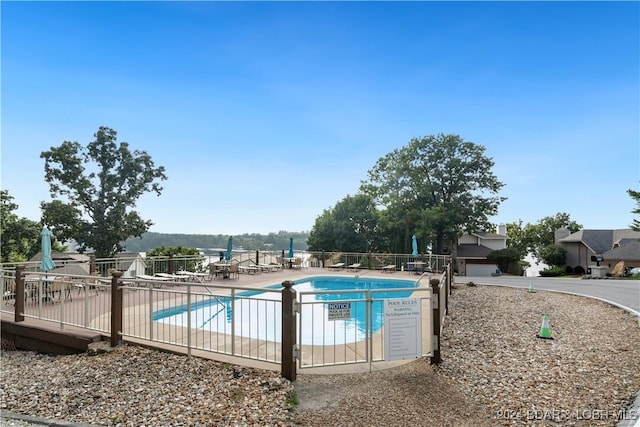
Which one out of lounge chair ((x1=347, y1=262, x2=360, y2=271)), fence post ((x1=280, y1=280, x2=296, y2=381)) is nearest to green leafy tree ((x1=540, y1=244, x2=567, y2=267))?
lounge chair ((x1=347, y1=262, x2=360, y2=271))

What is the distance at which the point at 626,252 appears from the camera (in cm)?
2983

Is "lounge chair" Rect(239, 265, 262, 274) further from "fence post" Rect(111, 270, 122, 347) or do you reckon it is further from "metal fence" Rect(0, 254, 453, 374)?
"fence post" Rect(111, 270, 122, 347)

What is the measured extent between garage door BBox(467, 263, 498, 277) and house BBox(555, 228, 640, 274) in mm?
7409

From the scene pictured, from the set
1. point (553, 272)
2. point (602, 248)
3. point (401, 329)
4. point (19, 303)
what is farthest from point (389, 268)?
point (602, 248)

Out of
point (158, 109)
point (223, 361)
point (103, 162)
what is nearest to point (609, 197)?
point (223, 361)

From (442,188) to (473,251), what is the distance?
9.77 meters

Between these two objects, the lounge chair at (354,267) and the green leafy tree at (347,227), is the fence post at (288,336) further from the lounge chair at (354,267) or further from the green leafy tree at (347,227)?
the green leafy tree at (347,227)

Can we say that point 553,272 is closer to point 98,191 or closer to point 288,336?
point 288,336

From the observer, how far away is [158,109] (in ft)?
48.1

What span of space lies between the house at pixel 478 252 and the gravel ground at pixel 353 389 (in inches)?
1069

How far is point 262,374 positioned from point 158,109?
13.2 meters

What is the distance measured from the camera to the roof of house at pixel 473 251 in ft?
125

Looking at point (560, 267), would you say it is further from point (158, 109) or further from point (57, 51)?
point (57, 51)

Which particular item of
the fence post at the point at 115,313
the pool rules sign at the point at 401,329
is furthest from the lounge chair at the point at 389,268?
the fence post at the point at 115,313
